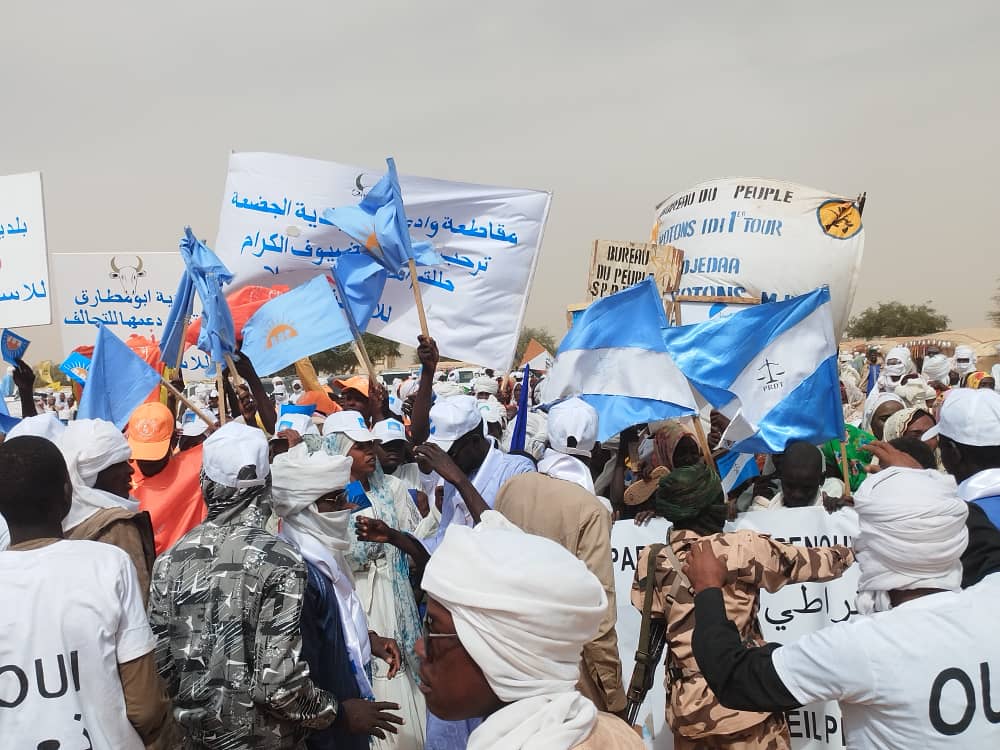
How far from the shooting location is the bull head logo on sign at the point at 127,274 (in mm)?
8594

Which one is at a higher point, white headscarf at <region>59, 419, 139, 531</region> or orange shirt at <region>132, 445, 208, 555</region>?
white headscarf at <region>59, 419, 139, 531</region>

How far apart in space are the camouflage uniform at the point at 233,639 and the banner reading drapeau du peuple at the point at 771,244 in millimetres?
9798

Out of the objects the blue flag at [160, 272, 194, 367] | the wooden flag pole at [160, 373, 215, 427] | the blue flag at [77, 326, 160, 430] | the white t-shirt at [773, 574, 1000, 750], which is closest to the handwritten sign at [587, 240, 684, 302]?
the blue flag at [160, 272, 194, 367]

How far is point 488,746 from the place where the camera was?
167cm

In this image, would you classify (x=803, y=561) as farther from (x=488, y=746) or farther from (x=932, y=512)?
(x=488, y=746)

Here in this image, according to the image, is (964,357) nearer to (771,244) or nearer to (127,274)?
(771,244)

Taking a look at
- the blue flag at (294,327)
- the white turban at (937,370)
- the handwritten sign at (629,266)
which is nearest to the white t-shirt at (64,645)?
the blue flag at (294,327)

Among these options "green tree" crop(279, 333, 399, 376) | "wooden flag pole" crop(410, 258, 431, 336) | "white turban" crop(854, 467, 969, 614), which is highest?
"wooden flag pole" crop(410, 258, 431, 336)

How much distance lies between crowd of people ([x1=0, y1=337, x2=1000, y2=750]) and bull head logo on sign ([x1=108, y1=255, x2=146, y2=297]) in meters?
4.75

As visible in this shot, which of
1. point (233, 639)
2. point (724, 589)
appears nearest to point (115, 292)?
point (233, 639)

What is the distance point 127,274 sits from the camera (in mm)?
8633

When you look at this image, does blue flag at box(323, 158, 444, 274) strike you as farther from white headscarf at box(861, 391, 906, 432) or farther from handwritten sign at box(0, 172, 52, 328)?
white headscarf at box(861, 391, 906, 432)

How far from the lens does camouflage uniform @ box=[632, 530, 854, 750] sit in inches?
121

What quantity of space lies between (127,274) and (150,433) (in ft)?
15.3
